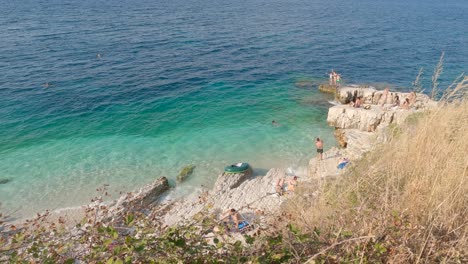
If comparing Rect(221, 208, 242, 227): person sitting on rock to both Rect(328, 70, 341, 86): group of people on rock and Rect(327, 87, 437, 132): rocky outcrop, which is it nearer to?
Rect(327, 87, 437, 132): rocky outcrop

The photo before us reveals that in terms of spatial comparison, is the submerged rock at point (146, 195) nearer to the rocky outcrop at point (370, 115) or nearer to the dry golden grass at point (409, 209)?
the dry golden grass at point (409, 209)

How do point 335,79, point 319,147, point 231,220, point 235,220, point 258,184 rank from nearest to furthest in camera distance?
point 235,220
point 231,220
point 258,184
point 319,147
point 335,79

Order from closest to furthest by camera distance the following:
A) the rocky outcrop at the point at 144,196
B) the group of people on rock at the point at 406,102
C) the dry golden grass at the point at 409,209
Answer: the dry golden grass at the point at 409,209 → the rocky outcrop at the point at 144,196 → the group of people on rock at the point at 406,102

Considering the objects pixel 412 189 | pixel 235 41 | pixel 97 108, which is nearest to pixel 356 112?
pixel 412 189

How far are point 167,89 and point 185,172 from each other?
14987mm

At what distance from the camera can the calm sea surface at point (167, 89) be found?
2008cm

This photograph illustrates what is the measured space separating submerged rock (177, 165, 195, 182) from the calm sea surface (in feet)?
1.20

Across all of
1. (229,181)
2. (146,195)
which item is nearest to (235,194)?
(229,181)

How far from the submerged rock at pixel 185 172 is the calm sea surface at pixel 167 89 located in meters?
0.37

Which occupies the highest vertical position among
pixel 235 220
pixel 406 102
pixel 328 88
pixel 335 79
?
pixel 235 220

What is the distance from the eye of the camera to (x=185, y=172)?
19016mm

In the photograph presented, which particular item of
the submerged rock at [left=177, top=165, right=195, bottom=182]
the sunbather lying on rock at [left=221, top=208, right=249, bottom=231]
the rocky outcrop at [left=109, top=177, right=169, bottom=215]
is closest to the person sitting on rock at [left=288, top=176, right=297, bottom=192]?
the sunbather lying on rock at [left=221, top=208, right=249, bottom=231]

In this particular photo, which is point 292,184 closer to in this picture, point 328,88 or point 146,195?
point 146,195

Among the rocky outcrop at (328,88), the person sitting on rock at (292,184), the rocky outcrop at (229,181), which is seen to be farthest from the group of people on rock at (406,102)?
the rocky outcrop at (229,181)
